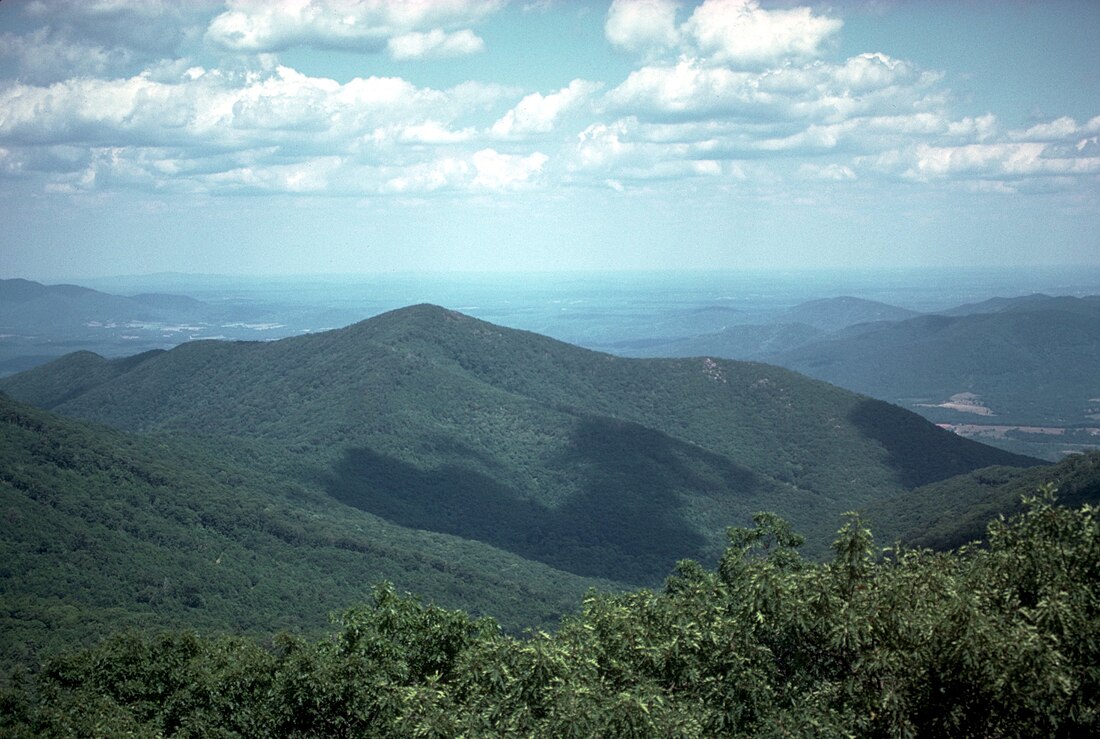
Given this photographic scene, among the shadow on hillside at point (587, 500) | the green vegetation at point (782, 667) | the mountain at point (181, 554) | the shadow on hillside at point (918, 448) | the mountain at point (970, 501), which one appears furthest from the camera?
the shadow on hillside at point (918, 448)

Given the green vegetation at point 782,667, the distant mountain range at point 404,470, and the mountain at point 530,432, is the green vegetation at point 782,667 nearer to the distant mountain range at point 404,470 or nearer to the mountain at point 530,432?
the distant mountain range at point 404,470

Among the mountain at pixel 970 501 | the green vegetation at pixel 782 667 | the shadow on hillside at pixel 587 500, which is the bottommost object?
the shadow on hillside at pixel 587 500

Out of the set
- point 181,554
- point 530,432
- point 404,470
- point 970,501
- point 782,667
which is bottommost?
point 404,470

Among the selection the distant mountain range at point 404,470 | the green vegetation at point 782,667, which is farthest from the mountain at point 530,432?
the green vegetation at point 782,667

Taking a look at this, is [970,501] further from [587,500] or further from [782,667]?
[782,667]

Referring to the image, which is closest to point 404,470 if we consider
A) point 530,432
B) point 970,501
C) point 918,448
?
point 530,432

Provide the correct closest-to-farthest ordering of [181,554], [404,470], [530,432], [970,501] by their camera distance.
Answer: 1. [181,554]
2. [970,501]
3. [404,470]
4. [530,432]

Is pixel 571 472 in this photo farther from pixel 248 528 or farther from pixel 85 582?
pixel 85 582

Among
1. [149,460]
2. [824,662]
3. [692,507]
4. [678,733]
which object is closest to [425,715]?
[678,733]
